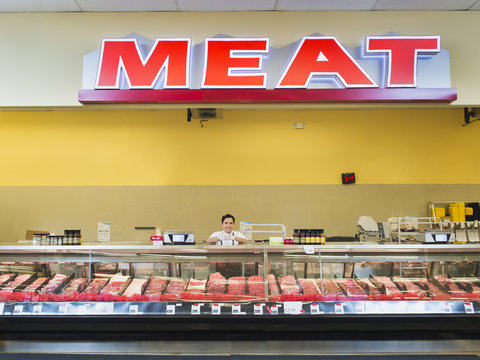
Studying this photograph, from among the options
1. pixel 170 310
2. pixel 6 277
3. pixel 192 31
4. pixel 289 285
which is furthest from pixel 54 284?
pixel 192 31

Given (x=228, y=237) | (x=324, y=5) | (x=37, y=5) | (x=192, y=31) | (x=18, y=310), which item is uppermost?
(x=324, y=5)

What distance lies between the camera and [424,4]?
4.88m

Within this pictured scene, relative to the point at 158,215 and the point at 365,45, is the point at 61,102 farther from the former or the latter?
the point at 365,45

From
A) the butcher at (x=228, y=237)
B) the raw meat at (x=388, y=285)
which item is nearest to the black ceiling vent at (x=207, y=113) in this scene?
the butcher at (x=228, y=237)

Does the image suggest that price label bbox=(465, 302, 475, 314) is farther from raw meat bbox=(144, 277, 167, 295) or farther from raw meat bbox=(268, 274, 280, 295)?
raw meat bbox=(144, 277, 167, 295)

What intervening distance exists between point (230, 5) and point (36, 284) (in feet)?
12.4

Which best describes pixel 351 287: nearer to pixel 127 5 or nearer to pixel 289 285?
pixel 289 285

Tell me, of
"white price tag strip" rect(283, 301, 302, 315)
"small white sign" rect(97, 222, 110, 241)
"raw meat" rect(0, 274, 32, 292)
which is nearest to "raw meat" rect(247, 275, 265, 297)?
"white price tag strip" rect(283, 301, 302, 315)

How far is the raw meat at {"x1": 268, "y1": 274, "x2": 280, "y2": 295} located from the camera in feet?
10.8

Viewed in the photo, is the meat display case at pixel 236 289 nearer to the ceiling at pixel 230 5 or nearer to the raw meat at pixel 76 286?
the raw meat at pixel 76 286

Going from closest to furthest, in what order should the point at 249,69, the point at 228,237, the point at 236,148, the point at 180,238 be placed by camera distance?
the point at 180,238, the point at 249,69, the point at 228,237, the point at 236,148

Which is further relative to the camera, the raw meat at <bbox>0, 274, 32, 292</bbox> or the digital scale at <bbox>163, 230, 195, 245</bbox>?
the digital scale at <bbox>163, 230, 195, 245</bbox>

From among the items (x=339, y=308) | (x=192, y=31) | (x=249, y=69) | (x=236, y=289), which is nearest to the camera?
(x=339, y=308)

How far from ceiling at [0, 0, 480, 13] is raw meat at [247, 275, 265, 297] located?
3326mm
